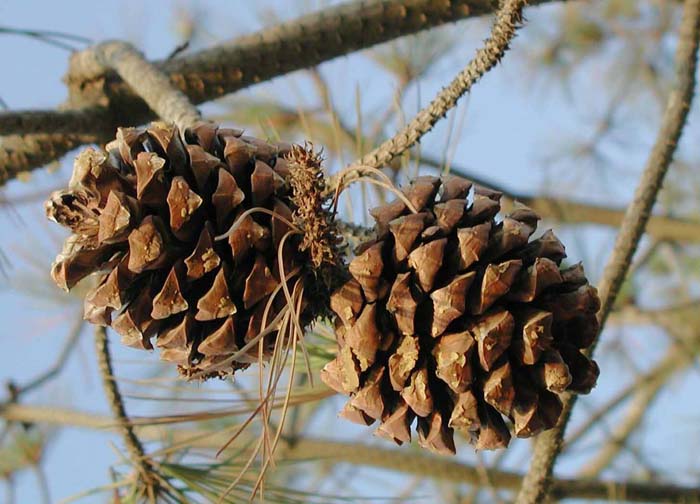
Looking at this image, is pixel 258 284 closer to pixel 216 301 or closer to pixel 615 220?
pixel 216 301

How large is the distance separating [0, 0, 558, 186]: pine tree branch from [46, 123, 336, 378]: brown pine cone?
1.53ft

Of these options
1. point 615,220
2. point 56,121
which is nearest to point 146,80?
point 56,121

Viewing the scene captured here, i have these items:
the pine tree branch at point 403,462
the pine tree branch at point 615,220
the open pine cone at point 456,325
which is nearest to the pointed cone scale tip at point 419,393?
the open pine cone at point 456,325

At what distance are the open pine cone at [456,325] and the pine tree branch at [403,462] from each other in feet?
2.10

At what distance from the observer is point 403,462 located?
1.50 m

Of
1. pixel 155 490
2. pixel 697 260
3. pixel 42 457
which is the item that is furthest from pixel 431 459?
pixel 697 260

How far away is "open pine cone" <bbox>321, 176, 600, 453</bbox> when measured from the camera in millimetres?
711


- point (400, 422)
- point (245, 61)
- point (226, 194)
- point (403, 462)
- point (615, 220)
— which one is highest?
point (615, 220)

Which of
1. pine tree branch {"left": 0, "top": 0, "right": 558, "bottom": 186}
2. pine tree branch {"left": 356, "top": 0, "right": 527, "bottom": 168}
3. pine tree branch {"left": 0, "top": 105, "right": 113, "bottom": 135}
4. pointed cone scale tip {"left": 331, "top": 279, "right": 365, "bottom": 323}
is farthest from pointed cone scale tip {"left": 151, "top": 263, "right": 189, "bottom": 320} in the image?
pine tree branch {"left": 0, "top": 0, "right": 558, "bottom": 186}

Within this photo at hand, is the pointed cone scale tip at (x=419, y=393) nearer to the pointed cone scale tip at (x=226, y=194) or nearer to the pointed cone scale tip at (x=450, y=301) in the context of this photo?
the pointed cone scale tip at (x=450, y=301)

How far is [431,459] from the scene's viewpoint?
1.49 m

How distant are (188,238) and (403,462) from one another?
88 centimetres

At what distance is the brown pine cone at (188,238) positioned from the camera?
0.71 metres

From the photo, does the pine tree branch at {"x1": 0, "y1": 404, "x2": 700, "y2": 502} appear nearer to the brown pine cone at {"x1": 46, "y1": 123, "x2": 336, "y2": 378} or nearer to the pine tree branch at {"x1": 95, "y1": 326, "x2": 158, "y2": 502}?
the pine tree branch at {"x1": 95, "y1": 326, "x2": 158, "y2": 502}
